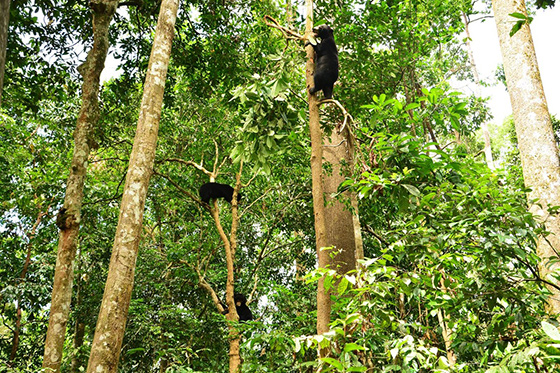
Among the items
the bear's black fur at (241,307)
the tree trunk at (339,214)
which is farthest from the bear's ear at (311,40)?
the bear's black fur at (241,307)

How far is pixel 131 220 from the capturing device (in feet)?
9.81

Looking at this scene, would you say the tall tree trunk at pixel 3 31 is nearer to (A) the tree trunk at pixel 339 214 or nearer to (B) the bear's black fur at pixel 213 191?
(A) the tree trunk at pixel 339 214

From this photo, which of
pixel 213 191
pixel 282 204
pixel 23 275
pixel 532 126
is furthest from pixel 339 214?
pixel 23 275

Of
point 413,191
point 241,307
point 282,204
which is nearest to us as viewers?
point 413,191

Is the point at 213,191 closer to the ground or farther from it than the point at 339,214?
farther from it

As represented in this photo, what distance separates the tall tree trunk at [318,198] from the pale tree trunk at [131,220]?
1.22m

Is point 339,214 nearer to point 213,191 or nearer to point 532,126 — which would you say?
point 213,191

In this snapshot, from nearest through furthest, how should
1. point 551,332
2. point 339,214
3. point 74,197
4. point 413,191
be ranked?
point 551,332 → point 413,191 → point 74,197 → point 339,214

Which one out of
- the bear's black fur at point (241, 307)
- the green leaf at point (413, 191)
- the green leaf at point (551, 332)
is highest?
the green leaf at point (413, 191)

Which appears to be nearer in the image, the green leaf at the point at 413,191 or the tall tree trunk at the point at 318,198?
the green leaf at the point at 413,191

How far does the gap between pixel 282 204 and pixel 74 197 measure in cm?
373

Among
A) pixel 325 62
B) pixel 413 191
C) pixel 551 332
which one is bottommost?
pixel 551 332

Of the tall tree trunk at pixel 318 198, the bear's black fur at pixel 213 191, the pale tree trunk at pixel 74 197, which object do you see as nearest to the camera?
the tall tree trunk at pixel 318 198

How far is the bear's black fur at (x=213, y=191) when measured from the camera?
240 inches
